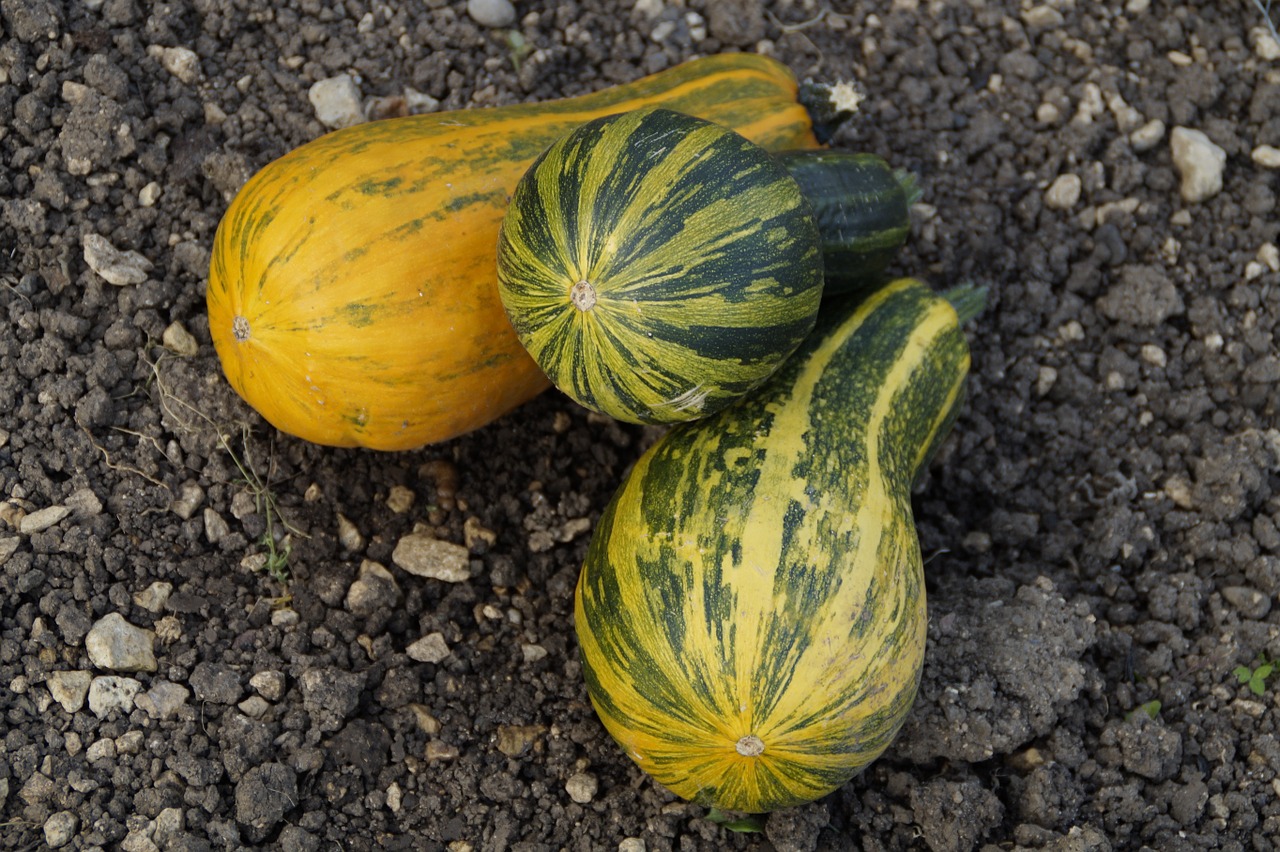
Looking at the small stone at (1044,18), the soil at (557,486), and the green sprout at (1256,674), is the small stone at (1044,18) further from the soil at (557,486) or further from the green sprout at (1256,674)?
the green sprout at (1256,674)

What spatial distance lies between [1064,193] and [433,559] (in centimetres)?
271

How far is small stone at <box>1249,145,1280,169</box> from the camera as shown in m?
4.53

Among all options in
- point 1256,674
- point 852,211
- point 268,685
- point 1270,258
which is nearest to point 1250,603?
point 1256,674

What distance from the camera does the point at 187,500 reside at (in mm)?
3680

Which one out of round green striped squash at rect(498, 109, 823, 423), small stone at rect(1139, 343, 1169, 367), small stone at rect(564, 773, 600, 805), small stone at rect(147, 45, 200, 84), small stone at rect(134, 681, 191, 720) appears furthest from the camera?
small stone at rect(1139, 343, 1169, 367)

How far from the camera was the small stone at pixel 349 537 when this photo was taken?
3771mm

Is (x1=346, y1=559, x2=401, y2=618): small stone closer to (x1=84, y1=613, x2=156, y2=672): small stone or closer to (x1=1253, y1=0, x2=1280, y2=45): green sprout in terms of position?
(x1=84, y1=613, x2=156, y2=672): small stone

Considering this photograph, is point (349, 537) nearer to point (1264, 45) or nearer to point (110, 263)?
point (110, 263)

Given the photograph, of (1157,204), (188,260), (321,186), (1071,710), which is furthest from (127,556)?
(1157,204)

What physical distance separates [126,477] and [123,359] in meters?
0.39

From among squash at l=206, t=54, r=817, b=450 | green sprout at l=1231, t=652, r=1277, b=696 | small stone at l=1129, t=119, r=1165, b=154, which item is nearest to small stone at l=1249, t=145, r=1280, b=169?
small stone at l=1129, t=119, r=1165, b=154

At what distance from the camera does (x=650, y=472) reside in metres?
3.31

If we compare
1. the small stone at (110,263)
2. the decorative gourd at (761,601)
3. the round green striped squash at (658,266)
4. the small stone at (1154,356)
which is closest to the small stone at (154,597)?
the small stone at (110,263)

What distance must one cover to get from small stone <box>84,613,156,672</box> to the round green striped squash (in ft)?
4.63
